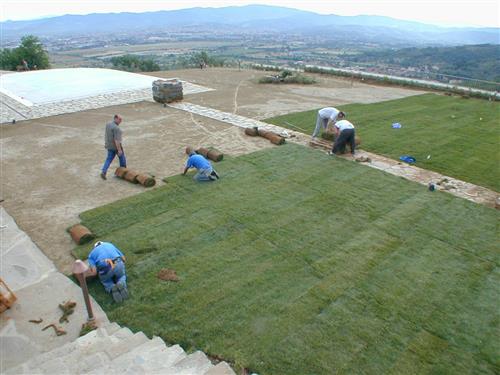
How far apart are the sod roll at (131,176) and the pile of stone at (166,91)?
9.36 m

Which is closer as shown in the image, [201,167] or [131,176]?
[201,167]

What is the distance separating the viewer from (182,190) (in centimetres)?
945

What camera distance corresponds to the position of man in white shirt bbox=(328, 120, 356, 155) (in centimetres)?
1134

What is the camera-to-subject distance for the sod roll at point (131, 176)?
32.4 ft

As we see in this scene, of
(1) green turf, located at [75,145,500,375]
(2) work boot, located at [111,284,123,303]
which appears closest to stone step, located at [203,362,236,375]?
(1) green turf, located at [75,145,500,375]

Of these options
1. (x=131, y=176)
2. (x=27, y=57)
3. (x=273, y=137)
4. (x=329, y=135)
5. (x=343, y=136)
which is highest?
(x=27, y=57)

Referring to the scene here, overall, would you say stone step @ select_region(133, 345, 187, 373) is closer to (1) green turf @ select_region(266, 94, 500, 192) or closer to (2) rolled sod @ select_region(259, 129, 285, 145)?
(2) rolled sod @ select_region(259, 129, 285, 145)

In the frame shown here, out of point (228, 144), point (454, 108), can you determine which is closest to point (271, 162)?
point (228, 144)

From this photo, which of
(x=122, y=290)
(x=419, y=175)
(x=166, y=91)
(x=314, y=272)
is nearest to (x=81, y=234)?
(x=122, y=290)

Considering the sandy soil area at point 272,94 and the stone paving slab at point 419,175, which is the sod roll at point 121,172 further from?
the sandy soil area at point 272,94

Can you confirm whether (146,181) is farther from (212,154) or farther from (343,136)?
(343,136)

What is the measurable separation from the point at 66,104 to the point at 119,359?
17.1 metres

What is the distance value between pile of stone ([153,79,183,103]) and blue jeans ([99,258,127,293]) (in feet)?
45.4

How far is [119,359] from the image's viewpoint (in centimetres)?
414
